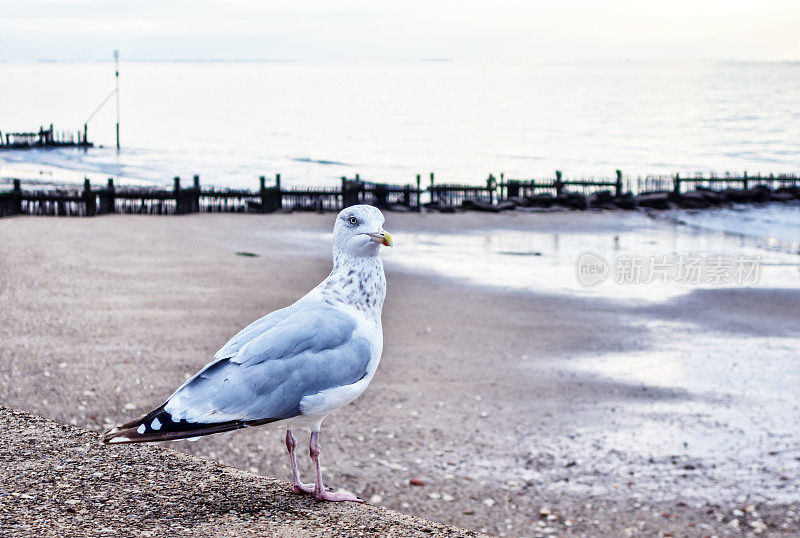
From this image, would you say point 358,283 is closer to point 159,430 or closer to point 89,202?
point 159,430

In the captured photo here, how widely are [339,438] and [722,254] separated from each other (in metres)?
19.9

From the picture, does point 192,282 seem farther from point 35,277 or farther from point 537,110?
point 537,110

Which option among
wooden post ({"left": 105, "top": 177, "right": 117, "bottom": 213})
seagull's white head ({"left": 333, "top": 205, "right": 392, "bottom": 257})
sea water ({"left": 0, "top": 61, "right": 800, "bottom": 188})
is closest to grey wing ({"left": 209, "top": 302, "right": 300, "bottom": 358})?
seagull's white head ({"left": 333, "top": 205, "right": 392, "bottom": 257})

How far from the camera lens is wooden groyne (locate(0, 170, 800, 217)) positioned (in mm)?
27234

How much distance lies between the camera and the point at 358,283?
3.56 meters

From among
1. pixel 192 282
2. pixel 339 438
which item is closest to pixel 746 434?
pixel 339 438

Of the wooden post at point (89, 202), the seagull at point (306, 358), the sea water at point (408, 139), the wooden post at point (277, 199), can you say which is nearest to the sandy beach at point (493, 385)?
the seagull at point (306, 358)

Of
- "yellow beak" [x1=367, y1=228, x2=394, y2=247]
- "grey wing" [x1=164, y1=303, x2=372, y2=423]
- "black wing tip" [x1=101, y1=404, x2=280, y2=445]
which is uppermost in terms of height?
"yellow beak" [x1=367, y1=228, x2=394, y2=247]

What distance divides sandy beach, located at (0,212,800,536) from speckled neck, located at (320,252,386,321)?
4073 millimetres

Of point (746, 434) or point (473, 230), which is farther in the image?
point (473, 230)

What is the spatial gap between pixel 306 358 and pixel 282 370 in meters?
0.11

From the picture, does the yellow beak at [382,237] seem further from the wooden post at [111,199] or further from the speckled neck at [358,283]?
the wooden post at [111,199]

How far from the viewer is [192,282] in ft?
56.4

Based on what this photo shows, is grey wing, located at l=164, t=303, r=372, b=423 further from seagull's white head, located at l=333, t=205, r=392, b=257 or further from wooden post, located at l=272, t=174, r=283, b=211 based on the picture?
wooden post, located at l=272, t=174, r=283, b=211
